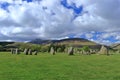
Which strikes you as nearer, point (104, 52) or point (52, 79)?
point (52, 79)

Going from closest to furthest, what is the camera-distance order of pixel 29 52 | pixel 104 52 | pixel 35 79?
pixel 35 79 → pixel 29 52 → pixel 104 52

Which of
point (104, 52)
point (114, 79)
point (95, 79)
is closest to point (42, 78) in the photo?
point (95, 79)

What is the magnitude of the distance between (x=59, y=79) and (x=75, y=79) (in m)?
1.19

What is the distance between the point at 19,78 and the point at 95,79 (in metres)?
5.64

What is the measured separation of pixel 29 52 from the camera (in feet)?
236

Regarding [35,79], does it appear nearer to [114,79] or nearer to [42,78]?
[42,78]

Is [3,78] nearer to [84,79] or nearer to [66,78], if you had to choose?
[66,78]

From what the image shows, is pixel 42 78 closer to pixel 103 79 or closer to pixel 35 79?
pixel 35 79

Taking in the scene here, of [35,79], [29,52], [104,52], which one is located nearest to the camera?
[35,79]

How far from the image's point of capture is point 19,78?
20.3 m

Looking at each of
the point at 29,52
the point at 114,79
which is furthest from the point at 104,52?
the point at 114,79

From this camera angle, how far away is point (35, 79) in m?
19.8

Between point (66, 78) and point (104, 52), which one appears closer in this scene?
point (66, 78)

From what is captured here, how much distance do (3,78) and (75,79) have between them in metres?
5.36
